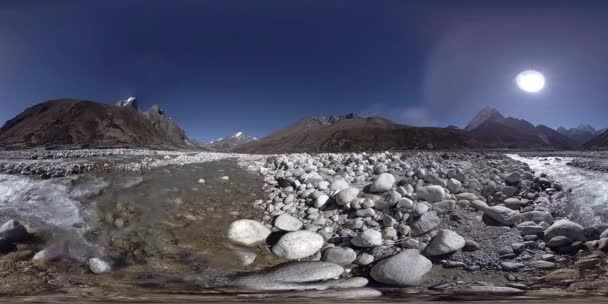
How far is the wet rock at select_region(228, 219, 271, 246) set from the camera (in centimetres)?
542

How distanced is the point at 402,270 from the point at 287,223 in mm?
2482

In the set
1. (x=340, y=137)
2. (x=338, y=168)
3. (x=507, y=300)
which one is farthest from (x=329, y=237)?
(x=340, y=137)

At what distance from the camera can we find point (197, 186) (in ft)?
28.0

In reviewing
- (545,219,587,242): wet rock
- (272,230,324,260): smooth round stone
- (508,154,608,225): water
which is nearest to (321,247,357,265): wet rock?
(272,230,324,260): smooth round stone

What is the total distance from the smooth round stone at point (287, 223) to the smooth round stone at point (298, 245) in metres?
0.52

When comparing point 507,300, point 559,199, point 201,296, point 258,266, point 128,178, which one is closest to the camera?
point 507,300

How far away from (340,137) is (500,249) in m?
111

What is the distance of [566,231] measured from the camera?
4.61 m

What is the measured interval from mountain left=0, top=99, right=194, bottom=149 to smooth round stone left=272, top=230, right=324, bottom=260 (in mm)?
38715

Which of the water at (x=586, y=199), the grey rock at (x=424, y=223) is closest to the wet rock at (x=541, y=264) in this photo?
the grey rock at (x=424, y=223)

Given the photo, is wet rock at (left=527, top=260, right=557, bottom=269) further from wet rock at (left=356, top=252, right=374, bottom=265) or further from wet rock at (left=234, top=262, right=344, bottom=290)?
wet rock at (left=234, top=262, right=344, bottom=290)

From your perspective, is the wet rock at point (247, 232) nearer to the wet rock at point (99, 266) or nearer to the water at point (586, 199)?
the wet rock at point (99, 266)

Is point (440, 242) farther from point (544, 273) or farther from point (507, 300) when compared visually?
point (507, 300)

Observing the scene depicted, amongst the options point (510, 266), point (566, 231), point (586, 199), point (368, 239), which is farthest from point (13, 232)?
point (586, 199)
